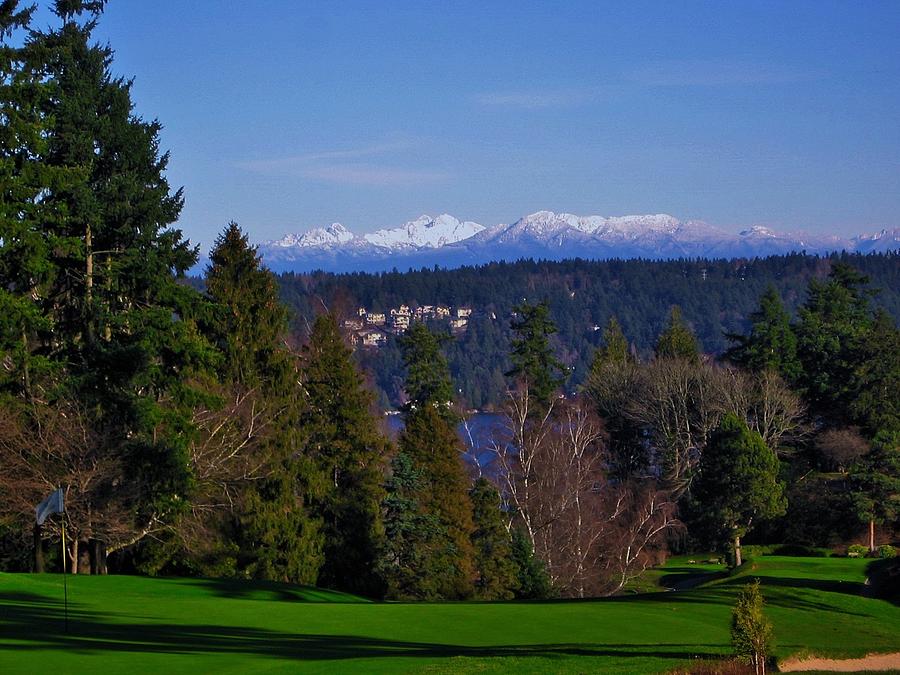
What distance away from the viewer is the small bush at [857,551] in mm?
56125

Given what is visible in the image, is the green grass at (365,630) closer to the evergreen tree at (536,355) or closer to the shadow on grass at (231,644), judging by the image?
the shadow on grass at (231,644)

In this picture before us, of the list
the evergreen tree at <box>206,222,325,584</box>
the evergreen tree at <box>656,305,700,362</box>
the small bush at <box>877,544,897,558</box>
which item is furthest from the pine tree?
the evergreen tree at <box>206,222,325,584</box>

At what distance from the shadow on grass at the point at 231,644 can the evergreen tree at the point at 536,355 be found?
166ft

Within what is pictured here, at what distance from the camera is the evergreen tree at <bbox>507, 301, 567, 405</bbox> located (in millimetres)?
70062

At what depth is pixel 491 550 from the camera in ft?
145

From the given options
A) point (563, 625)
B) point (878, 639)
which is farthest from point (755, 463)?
point (563, 625)

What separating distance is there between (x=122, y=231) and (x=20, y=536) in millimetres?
9415

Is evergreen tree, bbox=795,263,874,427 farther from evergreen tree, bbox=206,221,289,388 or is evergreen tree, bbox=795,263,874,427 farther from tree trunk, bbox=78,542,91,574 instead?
tree trunk, bbox=78,542,91,574

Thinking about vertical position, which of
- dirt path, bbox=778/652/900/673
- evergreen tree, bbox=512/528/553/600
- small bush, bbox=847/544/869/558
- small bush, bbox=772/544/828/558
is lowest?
small bush, bbox=772/544/828/558

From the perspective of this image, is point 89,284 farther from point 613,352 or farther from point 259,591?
point 613,352

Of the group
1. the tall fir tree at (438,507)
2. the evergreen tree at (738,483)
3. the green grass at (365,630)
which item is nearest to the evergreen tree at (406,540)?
the tall fir tree at (438,507)

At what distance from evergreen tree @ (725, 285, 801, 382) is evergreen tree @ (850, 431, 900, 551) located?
13.9m

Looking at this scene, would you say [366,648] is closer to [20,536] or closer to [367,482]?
[20,536]

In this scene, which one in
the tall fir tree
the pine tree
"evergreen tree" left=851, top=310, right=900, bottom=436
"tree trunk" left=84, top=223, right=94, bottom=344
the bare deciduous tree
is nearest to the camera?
"tree trunk" left=84, top=223, right=94, bottom=344
